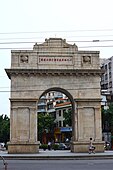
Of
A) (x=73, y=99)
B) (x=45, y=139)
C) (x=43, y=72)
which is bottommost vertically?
(x=45, y=139)

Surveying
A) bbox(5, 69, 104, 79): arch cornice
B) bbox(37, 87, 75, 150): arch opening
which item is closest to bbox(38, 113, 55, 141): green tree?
bbox(37, 87, 75, 150): arch opening

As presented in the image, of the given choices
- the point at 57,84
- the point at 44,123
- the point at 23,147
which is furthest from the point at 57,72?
the point at 44,123

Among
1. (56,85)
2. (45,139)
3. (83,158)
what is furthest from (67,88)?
(45,139)

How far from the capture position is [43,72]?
33.4 m

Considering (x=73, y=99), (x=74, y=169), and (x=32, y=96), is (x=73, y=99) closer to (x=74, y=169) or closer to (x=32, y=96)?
(x=32, y=96)

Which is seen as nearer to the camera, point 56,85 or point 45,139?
point 56,85

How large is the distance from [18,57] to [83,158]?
11949 millimetres

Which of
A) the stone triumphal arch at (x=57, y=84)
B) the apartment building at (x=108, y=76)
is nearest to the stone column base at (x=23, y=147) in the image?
the stone triumphal arch at (x=57, y=84)

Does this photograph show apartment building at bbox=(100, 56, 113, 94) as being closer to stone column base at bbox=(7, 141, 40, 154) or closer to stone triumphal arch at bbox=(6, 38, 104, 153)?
stone triumphal arch at bbox=(6, 38, 104, 153)

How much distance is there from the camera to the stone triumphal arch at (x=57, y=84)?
108 feet

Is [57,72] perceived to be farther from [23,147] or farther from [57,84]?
[23,147]

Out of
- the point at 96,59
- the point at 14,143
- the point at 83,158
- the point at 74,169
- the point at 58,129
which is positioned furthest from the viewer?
the point at 58,129

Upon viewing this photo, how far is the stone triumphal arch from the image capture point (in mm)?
32938

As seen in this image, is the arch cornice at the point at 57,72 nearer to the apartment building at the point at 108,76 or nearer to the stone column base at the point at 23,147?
the stone column base at the point at 23,147
